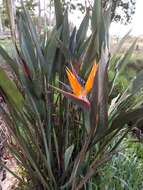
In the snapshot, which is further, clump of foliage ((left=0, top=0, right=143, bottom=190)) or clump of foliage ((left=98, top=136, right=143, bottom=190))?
clump of foliage ((left=98, top=136, right=143, bottom=190))

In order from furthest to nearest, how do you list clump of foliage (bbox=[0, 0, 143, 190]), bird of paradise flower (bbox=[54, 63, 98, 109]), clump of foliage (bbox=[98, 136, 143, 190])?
1. clump of foliage (bbox=[98, 136, 143, 190])
2. clump of foliage (bbox=[0, 0, 143, 190])
3. bird of paradise flower (bbox=[54, 63, 98, 109])

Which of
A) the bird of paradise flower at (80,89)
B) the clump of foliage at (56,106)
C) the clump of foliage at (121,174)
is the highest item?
the bird of paradise flower at (80,89)

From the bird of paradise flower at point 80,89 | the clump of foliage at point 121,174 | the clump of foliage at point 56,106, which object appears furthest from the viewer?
the clump of foliage at point 121,174

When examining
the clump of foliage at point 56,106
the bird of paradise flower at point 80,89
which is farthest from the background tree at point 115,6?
the bird of paradise flower at point 80,89

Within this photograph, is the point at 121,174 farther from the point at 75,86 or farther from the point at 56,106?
the point at 75,86

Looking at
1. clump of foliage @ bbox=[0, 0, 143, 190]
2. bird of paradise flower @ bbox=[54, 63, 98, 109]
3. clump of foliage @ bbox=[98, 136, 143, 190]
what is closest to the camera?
bird of paradise flower @ bbox=[54, 63, 98, 109]

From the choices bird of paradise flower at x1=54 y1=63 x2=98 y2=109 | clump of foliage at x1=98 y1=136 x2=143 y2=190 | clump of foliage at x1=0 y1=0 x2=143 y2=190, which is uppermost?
bird of paradise flower at x1=54 y1=63 x2=98 y2=109

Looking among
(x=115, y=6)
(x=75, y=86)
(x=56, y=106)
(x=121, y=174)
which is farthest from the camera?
(x=121, y=174)

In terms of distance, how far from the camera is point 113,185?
1.72 m

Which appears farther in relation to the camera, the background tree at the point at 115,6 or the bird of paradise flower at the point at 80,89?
the background tree at the point at 115,6

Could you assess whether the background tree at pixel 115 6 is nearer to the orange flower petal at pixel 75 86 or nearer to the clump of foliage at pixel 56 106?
the clump of foliage at pixel 56 106

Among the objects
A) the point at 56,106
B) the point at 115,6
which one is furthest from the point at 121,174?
the point at 115,6

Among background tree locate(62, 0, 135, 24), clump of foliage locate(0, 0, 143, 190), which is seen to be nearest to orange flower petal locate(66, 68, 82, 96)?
clump of foliage locate(0, 0, 143, 190)

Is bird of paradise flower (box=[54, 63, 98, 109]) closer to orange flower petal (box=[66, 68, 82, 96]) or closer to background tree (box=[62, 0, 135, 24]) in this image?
orange flower petal (box=[66, 68, 82, 96])
